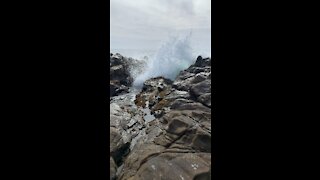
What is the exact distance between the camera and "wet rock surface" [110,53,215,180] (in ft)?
46.2

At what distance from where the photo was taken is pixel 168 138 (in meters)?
17.1

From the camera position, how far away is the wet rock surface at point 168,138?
1408cm
